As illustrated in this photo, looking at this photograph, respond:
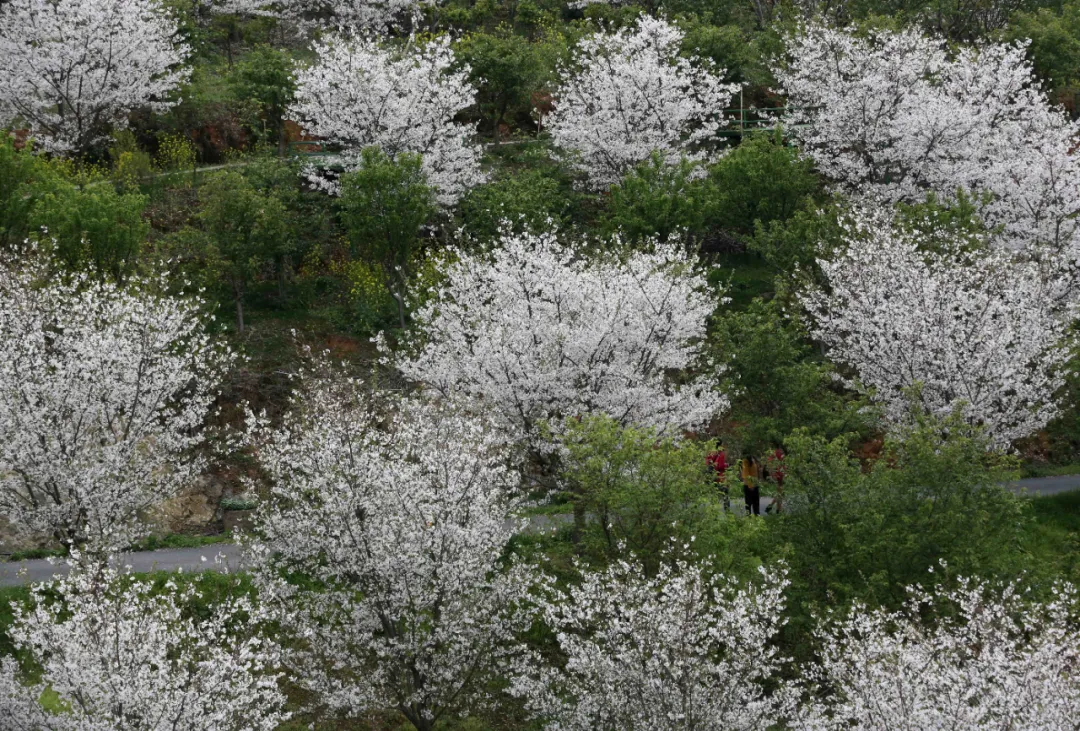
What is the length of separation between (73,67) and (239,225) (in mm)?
11309

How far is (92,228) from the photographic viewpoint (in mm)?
32094

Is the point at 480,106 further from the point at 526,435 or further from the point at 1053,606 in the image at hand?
the point at 1053,606

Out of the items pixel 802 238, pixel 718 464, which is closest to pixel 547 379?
pixel 718 464

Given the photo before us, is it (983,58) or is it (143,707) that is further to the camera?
(983,58)

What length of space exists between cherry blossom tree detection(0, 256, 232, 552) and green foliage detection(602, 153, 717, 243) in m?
14.7

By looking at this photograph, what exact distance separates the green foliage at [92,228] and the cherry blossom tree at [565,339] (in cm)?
851

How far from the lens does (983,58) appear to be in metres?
43.5

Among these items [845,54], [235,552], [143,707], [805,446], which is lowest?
[235,552]

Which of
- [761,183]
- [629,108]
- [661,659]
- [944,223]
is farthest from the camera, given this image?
[629,108]

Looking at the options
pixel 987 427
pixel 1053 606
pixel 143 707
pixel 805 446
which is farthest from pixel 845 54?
pixel 143 707

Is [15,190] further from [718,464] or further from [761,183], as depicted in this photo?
[761,183]

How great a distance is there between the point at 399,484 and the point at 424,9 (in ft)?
143

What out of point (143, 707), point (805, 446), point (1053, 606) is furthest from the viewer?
point (805, 446)

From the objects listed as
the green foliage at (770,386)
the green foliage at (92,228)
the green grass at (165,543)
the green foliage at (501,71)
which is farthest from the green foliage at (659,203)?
the green grass at (165,543)
